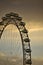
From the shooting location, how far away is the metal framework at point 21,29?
2271 mm

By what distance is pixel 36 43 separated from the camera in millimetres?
2242

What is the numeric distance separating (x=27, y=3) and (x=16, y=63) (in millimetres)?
653

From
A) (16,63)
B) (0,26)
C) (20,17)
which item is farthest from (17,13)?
(16,63)

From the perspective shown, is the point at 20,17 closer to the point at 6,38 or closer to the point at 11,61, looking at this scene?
the point at 6,38

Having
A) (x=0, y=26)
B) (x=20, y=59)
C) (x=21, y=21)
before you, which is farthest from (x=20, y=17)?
(x=20, y=59)

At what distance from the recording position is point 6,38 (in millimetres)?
2283

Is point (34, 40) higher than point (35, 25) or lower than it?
lower

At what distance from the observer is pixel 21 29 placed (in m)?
2.34

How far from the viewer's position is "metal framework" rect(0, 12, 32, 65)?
7.45 ft

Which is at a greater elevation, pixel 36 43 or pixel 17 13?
pixel 17 13

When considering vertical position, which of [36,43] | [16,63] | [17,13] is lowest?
[16,63]

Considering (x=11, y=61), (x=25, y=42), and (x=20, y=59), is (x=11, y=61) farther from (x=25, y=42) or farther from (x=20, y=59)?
(x=25, y=42)

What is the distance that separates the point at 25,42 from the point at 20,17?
0.27 metres

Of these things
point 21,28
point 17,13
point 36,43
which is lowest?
point 36,43
